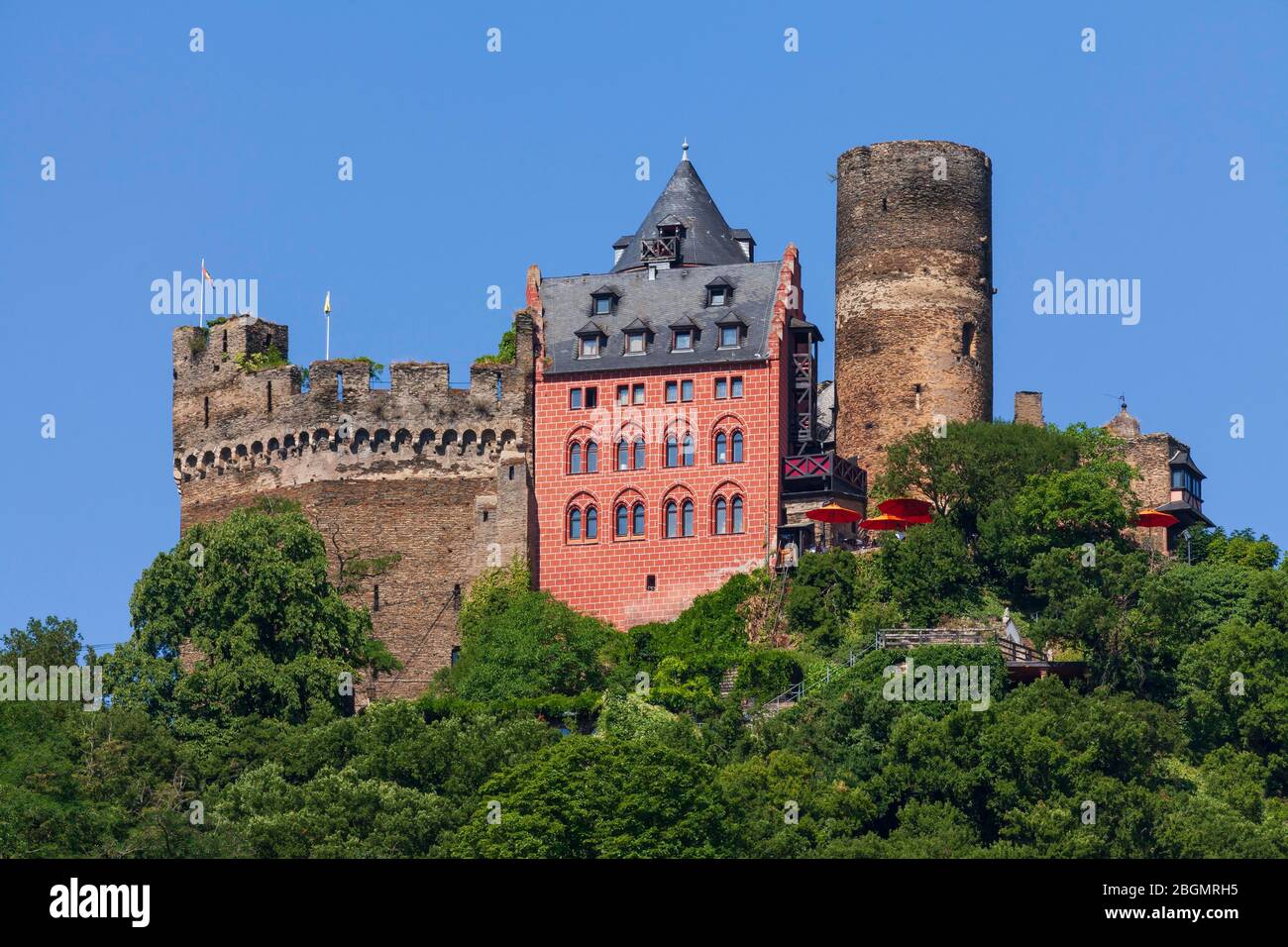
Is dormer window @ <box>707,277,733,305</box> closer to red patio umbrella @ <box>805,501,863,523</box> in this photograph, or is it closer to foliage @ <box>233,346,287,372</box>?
red patio umbrella @ <box>805,501,863,523</box>

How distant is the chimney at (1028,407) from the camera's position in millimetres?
89375

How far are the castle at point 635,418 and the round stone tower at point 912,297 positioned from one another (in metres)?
0.07

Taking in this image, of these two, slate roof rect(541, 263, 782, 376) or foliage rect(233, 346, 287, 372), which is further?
foliage rect(233, 346, 287, 372)

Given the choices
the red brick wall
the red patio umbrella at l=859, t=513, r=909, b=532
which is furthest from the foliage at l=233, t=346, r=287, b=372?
the red patio umbrella at l=859, t=513, r=909, b=532

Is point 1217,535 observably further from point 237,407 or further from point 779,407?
point 237,407

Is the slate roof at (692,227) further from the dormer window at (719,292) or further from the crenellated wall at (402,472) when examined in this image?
the crenellated wall at (402,472)

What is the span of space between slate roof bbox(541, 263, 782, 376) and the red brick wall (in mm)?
482

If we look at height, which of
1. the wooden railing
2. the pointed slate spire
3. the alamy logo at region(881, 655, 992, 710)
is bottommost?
the alamy logo at region(881, 655, 992, 710)

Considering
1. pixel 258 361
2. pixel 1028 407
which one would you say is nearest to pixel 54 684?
pixel 258 361

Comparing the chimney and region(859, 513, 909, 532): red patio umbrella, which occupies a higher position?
the chimney

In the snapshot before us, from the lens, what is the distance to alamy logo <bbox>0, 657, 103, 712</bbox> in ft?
239

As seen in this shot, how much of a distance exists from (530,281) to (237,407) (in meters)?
10.6
